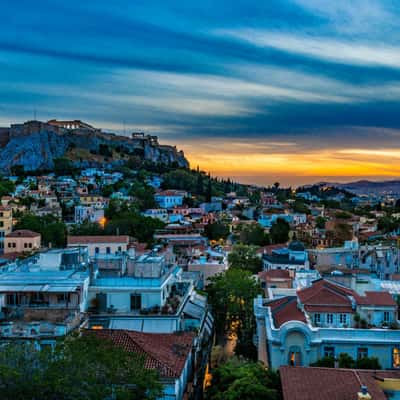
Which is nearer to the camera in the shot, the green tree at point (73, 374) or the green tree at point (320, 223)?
the green tree at point (73, 374)

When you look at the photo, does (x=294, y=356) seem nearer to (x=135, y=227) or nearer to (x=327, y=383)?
(x=327, y=383)

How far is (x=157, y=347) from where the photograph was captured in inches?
746

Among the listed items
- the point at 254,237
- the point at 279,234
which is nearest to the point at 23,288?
the point at 254,237

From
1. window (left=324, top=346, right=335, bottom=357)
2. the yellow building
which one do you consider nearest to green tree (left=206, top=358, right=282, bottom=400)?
window (left=324, top=346, right=335, bottom=357)

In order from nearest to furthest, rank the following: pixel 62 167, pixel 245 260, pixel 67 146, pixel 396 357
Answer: pixel 396 357 → pixel 245 260 → pixel 62 167 → pixel 67 146

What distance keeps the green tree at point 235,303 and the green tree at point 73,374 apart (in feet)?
45.6

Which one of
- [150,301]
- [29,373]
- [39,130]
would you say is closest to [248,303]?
[150,301]

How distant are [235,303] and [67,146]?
124 meters

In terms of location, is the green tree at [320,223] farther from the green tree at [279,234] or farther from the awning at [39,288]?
the awning at [39,288]

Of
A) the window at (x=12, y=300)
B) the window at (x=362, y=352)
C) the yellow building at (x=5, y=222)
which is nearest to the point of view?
the window at (x=362, y=352)

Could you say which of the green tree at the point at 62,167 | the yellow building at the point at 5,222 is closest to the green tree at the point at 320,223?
the yellow building at the point at 5,222

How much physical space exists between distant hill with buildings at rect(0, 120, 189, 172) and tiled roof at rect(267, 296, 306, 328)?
118m

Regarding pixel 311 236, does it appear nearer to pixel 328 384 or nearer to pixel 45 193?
pixel 45 193

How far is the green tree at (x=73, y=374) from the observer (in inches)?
526
